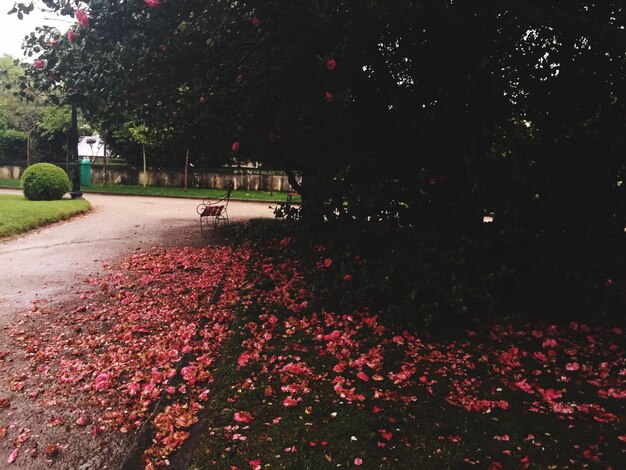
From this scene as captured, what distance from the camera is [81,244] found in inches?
429

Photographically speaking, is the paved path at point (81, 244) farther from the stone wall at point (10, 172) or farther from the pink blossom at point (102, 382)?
the stone wall at point (10, 172)

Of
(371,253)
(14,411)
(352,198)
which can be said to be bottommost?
(14,411)

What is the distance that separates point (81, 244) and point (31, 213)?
4.31 metres

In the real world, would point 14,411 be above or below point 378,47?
below

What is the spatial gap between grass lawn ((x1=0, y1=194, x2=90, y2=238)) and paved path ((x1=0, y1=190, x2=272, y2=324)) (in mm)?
345

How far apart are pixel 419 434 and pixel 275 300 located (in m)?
3.46

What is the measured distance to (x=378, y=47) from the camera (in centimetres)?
547

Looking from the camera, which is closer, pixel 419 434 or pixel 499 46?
pixel 419 434

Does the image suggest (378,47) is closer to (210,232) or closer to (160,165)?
(210,232)

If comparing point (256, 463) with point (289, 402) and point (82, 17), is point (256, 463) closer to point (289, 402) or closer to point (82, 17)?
point (289, 402)

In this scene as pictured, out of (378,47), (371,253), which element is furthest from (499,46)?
(371,253)

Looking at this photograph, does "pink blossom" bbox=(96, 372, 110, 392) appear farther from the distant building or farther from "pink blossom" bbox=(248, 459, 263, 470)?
the distant building

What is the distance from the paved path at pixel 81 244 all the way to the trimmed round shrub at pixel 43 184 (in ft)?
5.50

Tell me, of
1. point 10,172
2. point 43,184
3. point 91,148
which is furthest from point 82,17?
point 10,172
